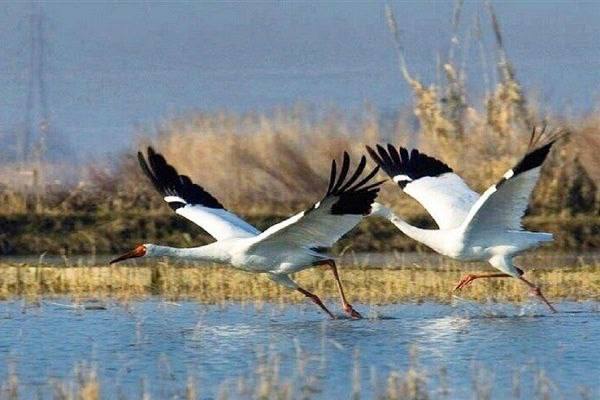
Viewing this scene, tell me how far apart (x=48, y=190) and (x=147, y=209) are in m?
1.35

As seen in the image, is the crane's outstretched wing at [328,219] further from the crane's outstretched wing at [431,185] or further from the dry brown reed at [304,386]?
the dry brown reed at [304,386]

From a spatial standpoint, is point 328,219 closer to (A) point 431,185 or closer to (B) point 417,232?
(B) point 417,232

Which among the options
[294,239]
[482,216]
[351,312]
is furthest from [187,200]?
[482,216]

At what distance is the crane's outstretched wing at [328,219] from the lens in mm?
11180

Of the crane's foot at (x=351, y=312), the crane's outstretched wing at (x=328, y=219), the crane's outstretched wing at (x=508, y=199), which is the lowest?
the crane's foot at (x=351, y=312)

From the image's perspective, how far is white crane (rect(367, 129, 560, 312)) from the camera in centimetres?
1191

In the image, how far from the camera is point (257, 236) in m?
11.9

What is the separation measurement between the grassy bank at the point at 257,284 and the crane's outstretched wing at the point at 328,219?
1.29 meters

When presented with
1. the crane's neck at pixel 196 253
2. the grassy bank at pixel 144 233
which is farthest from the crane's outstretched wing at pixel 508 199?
the grassy bank at pixel 144 233

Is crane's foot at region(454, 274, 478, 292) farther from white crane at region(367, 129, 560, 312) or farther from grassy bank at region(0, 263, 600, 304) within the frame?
grassy bank at region(0, 263, 600, 304)

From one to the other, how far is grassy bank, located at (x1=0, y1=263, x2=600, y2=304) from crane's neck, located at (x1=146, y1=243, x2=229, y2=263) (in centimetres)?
93

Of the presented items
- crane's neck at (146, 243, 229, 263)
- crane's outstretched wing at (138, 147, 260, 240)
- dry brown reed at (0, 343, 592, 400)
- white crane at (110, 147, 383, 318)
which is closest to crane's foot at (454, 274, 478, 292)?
white crane at (110, 147, 383, 318)

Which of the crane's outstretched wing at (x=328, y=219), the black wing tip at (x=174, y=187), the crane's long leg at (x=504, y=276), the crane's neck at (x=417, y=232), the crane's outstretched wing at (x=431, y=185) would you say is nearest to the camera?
the crane's outstretched wing at (x=328, y=219)

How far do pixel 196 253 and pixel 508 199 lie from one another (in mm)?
2224
